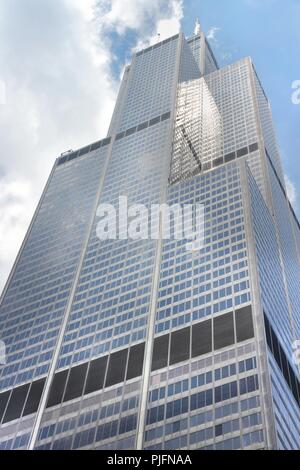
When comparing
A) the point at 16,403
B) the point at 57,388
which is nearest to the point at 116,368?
the point at 57,388

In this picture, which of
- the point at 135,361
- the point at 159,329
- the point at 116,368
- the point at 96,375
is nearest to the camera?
the point at 135,361

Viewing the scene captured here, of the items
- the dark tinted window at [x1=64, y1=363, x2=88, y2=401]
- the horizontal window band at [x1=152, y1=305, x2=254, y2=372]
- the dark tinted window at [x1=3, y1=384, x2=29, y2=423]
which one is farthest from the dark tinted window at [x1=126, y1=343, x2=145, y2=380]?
the dark tinted window at [x1=3, y1=384, x2=29, y2=423]

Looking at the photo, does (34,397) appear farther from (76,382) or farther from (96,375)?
(96,375)

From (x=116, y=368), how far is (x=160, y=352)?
29.7ft

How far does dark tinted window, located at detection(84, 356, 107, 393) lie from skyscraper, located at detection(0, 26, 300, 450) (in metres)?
0.26

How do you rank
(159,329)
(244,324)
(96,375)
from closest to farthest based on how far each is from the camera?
(244,324)
(96,375)
(159,329)

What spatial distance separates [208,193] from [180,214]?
29.2 feet

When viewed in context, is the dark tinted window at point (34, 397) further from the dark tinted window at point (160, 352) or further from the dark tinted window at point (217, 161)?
the dark tinted window at point (217, 161)

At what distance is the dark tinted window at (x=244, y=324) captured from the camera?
105625 millimetres

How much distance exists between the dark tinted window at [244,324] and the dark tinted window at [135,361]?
18608 millimetres

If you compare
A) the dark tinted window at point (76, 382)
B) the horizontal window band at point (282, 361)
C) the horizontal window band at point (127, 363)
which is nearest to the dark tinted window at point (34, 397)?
the horizontal window band at point (127, 363)

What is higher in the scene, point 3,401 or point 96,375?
point 3,401

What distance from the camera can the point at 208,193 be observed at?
155 m

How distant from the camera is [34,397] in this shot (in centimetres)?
11919
